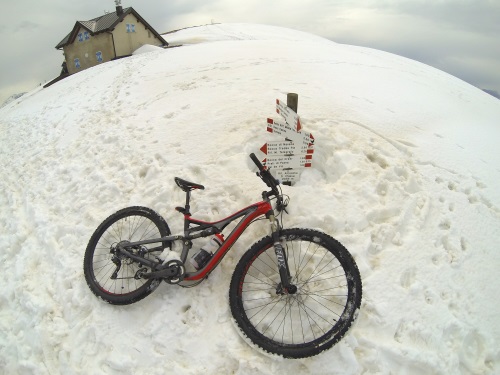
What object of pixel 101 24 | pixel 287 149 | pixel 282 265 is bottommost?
pixel 282 265

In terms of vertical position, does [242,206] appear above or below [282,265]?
below

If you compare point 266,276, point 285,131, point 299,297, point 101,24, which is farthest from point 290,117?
point 101,24

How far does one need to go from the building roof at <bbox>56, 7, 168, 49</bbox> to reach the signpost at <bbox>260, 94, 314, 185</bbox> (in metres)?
31.5

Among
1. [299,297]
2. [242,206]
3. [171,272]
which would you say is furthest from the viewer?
[242,206]

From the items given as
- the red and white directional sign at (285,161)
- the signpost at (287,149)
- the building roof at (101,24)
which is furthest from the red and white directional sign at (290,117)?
the building roof at (101,24)

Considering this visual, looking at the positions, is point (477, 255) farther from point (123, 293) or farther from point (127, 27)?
point (127, 27)

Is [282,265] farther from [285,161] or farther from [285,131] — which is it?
[285,131]

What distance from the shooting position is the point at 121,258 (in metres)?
3.87

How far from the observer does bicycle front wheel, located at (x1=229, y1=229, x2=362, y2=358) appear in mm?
3154

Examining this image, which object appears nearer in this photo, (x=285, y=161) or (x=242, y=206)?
(x=285, y=161)

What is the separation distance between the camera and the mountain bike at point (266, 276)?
3.23 meters

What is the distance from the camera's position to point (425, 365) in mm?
3123

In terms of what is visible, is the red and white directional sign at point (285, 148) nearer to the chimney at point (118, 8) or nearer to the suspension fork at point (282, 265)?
the suspension fork at point (282, 265)

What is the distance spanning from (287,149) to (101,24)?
113 ft
